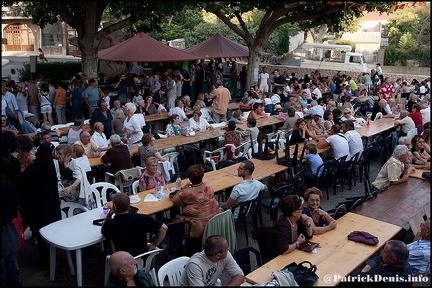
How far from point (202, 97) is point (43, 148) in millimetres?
8805

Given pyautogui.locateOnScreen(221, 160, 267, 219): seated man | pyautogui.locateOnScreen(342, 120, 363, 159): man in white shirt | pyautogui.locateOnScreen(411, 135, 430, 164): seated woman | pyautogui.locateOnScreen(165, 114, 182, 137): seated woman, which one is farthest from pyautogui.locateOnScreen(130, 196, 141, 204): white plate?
pyautogui.locateOnScreen(411, 135, 430, 164): seated woman

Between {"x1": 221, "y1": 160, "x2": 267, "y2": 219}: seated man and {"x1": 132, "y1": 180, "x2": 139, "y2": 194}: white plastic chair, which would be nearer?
{"x1": 221, "y1": 160, "x2": 267, "y2": 219}: seated man

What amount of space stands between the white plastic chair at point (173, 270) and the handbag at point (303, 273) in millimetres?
1013

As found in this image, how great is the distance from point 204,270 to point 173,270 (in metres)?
0.37

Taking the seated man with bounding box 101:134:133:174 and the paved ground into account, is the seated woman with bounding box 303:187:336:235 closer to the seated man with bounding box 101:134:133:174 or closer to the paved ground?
the paved ground

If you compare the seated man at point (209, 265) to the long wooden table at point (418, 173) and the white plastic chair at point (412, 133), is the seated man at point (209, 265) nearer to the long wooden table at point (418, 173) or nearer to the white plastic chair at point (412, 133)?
the long wooden table at point (418, 173)

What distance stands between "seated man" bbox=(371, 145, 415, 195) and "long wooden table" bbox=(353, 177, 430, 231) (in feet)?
0.31

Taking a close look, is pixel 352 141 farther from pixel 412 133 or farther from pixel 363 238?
pixel 363 238

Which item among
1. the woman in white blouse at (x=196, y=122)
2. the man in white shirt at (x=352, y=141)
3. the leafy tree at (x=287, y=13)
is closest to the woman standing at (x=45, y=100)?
the woman in white blouse at (x=196, y=122)

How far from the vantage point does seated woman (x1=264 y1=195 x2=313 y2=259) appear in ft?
15.4

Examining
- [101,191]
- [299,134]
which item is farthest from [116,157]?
[299,134]

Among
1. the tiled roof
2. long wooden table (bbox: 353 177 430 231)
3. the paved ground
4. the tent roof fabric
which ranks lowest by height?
the paved ground

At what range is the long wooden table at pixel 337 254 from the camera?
4246 millimetres

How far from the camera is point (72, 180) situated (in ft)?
20.1
